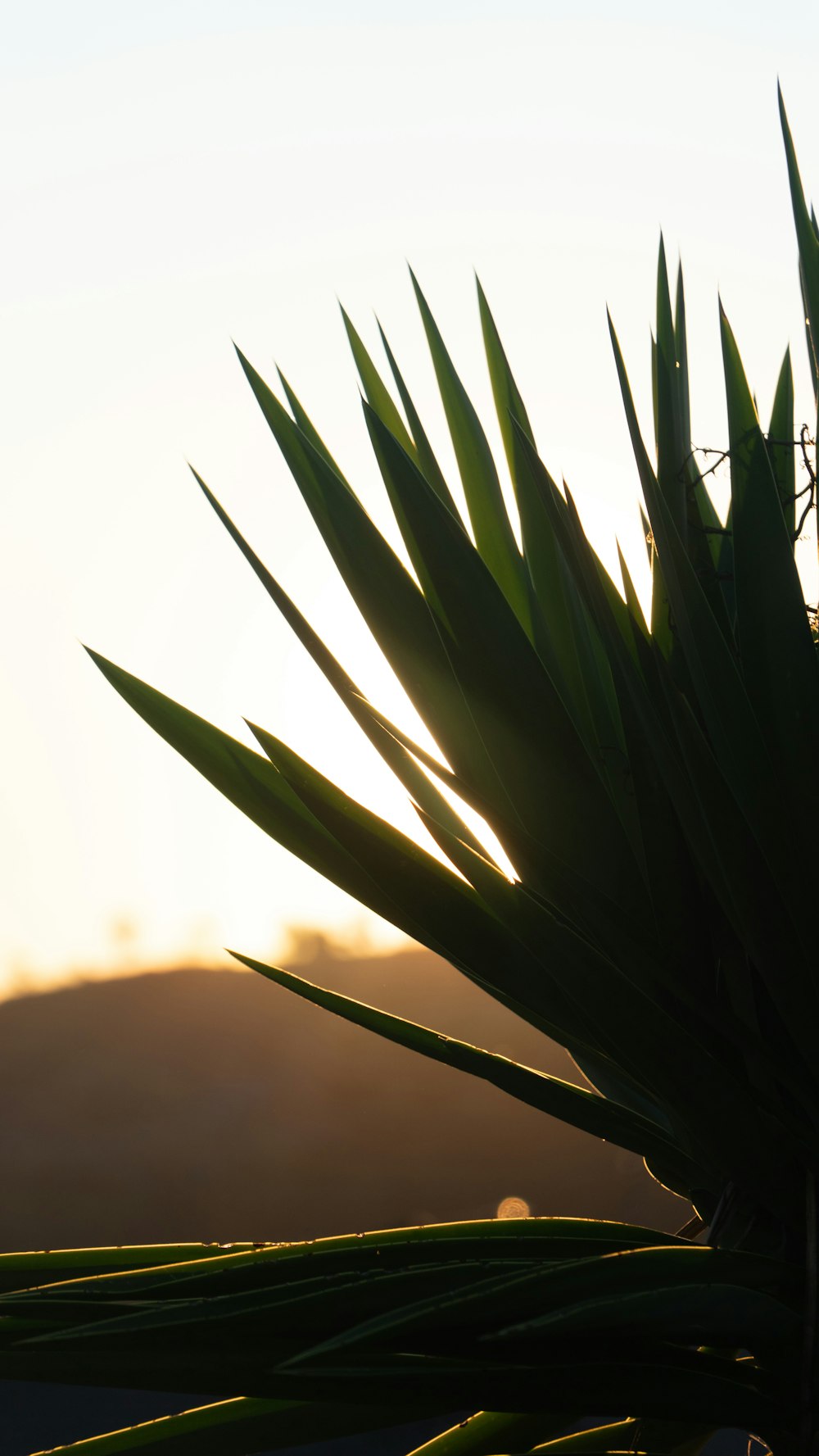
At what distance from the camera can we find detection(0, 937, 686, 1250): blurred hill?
13.4ft

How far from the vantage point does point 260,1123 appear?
422 cm

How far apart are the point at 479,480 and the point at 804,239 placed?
0.32 m

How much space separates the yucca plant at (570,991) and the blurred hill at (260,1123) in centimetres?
380

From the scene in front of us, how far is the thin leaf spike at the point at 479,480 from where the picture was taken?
2.75 feet

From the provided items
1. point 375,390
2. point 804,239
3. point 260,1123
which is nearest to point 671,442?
point 804,239

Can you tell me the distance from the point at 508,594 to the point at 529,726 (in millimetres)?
252

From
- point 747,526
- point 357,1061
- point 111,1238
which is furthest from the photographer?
point 357,1061

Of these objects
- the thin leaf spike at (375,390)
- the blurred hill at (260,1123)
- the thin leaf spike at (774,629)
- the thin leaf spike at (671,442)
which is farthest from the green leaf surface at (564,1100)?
the blurred hill at (260,1123)

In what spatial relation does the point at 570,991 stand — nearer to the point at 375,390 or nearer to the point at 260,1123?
the point at 375,390

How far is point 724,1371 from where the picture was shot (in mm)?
494

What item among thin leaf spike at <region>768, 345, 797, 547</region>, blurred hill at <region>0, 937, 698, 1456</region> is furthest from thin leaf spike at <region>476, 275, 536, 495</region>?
blurred hill at <region>0, 937, 698, 1456</region>

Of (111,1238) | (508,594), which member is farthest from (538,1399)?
(111,1238)

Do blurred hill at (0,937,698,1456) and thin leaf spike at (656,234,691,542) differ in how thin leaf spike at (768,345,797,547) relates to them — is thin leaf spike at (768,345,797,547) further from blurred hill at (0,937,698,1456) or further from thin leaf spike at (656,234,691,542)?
blurred hill at (0,937,698,1456)

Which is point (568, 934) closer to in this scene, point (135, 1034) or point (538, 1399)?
point (538, 1399)
